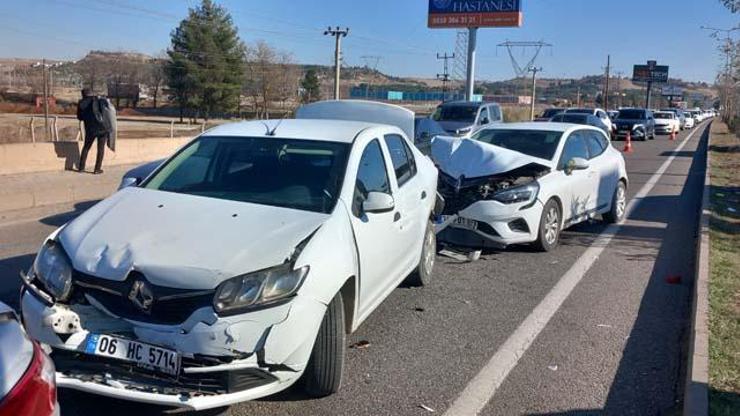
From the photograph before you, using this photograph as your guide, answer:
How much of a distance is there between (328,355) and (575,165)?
598 centimetres

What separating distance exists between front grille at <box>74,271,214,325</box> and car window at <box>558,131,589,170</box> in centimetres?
641

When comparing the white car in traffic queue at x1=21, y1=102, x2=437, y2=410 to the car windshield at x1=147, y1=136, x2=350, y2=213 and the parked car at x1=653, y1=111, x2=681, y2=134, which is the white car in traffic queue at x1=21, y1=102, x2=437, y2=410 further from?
the parked car at x1=653, y1=111, x2=681, y2=134

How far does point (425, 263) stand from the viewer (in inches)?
266

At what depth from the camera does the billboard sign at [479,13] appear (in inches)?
1697

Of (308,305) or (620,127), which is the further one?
(620,127)

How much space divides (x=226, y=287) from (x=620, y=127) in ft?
123

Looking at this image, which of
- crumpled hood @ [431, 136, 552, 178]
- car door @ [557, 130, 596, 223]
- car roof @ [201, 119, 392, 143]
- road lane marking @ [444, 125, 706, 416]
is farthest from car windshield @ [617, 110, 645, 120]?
car roof @ [201, 119, 392, 143]

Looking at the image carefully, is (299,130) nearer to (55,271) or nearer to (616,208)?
(55,271)

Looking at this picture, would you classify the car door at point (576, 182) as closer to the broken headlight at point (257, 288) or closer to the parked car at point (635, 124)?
the broken headlight at point (257, 288)

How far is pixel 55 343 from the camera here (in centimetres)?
367

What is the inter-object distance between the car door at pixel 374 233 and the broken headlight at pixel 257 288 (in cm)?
85

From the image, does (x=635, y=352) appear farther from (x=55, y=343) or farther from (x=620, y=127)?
(x=620, y=127)

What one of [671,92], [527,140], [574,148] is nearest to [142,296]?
[527,140]

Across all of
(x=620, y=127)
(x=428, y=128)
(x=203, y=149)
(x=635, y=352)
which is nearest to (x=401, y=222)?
(x=203, y=149)
